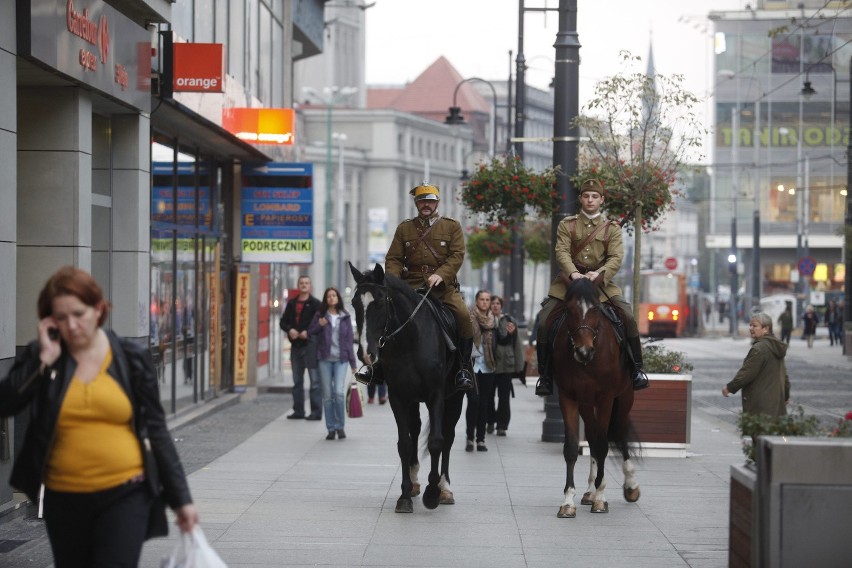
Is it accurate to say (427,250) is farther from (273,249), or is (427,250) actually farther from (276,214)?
(276,214)

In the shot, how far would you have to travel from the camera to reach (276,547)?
10.1 meters

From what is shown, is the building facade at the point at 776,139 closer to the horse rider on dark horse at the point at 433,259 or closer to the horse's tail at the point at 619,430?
the horse's tail at the point at 619,430

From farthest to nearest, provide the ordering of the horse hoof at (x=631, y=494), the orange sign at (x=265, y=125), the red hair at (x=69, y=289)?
the orange sign at (x=265, y=125)
the horse hoof at (x=631, y=494)
the red hair at (x=69, y=289)

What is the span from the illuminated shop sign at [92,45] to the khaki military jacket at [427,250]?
3.11m

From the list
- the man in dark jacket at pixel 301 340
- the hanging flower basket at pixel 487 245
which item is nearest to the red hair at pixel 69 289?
the man in dark jacket at pixel 301 340

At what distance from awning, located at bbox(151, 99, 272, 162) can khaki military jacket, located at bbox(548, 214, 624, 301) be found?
246 inches

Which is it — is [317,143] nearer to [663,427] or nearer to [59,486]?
[663,427]

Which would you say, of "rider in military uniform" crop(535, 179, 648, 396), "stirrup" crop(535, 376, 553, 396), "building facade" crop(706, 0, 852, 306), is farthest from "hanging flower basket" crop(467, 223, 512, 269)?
"building facade" crop(706, 0, 852, 306)

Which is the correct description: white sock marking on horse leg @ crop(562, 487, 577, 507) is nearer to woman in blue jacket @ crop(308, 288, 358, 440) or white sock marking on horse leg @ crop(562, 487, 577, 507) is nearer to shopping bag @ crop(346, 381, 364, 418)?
woman in blue jacket @ crop(308, 288, 358, 440)

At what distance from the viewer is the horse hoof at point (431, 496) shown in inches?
463

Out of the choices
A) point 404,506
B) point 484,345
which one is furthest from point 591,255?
point 484,345

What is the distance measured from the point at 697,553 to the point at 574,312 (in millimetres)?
2363

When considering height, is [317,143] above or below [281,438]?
above

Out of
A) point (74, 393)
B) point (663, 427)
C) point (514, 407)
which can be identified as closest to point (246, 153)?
point (514, 407)
